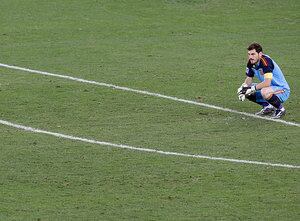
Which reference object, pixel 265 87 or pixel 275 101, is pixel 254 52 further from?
pixel 275 101

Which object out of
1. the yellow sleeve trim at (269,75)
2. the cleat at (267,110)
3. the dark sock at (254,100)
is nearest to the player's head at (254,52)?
the yellow sleeve trim at (269,75)

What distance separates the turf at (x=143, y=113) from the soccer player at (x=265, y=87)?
363 millimetres

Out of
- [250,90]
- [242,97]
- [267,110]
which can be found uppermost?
[250,90]

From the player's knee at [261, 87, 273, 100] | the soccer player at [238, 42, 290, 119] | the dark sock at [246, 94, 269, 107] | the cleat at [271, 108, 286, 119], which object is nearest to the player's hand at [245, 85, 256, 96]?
the soccer player at [238, 42, 290, 119]

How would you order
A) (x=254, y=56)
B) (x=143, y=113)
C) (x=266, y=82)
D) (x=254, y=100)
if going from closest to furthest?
(x=266, y=82) → (x=254, y=56) → (x=143, y=113) → (x=254, y=100)

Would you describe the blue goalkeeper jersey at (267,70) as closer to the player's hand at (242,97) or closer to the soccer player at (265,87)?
the soccer player at (265,87)

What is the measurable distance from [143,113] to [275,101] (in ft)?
7.27

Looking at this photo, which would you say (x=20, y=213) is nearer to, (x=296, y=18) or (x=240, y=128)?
(x=240, y=128)

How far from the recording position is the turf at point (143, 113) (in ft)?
37.0

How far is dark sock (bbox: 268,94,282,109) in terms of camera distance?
1540 cm

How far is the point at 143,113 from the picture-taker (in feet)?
51.3

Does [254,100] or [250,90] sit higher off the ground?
[250,90]

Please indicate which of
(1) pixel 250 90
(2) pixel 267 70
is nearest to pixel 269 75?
(2) pixel 267 70

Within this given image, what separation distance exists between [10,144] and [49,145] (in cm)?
58
